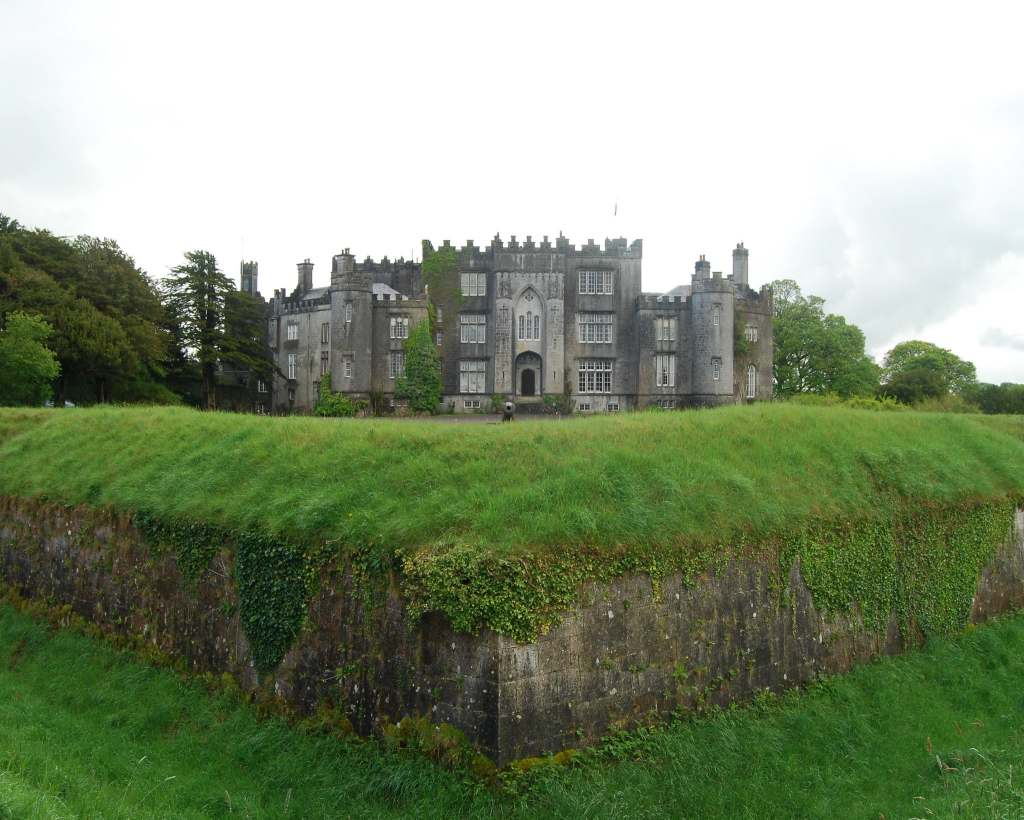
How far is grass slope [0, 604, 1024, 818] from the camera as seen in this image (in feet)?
31.4

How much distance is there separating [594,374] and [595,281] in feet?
19.3

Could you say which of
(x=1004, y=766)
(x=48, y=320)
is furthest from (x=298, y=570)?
(x=48, y=320)

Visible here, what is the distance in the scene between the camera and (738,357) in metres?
52.2

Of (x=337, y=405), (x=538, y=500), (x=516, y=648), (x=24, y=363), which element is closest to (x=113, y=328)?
(x=24, y=363)

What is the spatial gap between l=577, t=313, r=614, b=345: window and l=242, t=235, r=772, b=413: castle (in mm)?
63

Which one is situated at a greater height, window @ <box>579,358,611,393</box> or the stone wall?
window @ <box>579,358,611,393</box>

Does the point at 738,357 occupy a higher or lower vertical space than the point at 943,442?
higher

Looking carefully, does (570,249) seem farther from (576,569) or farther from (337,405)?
(576,569)

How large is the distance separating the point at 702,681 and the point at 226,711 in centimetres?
720

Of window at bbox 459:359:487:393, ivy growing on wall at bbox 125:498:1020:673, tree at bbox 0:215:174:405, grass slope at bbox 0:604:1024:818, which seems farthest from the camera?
window at bbox 459:359:487:393

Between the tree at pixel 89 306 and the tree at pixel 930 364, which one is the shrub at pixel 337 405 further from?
the tree at pixel 930 364

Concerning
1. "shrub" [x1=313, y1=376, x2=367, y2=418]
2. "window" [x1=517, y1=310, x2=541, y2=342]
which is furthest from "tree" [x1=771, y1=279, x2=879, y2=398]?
"shrub" [x1=313, y1=376, x2=367, y2=418]

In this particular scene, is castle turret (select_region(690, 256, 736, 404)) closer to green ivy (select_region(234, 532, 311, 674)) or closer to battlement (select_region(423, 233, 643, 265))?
battlement (select_region(423, 233, 643, 265))

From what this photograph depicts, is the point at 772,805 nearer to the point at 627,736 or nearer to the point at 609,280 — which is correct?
the point at 627,736
